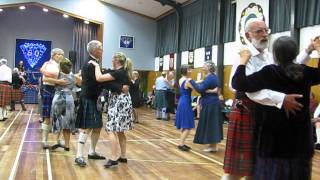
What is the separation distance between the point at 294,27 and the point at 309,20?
0.38 meters

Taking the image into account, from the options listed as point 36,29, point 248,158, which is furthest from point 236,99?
point 36,29

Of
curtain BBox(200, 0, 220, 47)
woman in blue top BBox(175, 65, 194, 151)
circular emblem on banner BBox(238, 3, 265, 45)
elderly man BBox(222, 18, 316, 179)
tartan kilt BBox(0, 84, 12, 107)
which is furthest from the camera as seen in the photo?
curtain BBox(200, 0, 220, 47)

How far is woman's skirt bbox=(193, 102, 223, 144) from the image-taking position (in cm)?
567

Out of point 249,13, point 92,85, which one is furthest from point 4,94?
point 249,13

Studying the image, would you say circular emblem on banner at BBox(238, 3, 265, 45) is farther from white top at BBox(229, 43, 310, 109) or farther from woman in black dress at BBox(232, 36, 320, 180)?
woman in black dress at BBox(232, 36, 320, 180)

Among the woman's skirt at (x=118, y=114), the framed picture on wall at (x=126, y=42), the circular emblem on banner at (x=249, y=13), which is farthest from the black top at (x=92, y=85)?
the framed picture on wall at (x=126, y=42)

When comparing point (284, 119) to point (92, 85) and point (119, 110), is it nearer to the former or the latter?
point (119, 110)

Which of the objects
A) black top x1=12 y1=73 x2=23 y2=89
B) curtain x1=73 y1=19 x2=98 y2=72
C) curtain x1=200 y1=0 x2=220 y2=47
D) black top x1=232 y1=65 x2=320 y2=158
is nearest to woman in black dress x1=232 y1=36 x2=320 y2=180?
black top x1=232 y1=65 x2=320 y2=158

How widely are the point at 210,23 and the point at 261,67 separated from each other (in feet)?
33.0

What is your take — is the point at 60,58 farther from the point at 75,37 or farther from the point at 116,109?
the point at 75,37

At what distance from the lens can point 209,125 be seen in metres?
5.68

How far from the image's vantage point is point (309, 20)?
8086 mm

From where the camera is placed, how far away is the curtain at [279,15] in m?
8.72

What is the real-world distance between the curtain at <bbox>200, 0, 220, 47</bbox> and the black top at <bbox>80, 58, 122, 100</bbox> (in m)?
7.56
